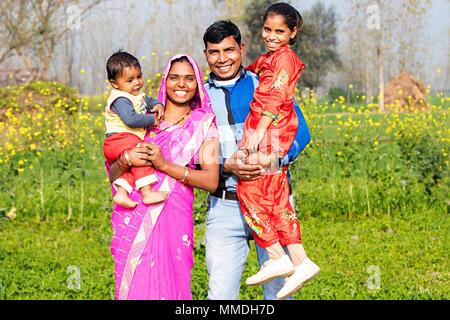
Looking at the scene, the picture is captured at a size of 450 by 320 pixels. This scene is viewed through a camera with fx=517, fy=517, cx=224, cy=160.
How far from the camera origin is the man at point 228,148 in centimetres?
269

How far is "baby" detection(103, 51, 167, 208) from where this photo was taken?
2412mm

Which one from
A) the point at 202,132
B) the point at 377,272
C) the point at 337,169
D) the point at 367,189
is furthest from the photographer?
the point at 337,169

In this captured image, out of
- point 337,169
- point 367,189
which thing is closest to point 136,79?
point 367,189

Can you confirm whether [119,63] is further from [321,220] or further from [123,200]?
[321,220]

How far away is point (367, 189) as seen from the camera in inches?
286

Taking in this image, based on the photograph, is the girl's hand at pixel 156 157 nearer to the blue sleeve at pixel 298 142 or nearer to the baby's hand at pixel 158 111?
the baby's hand at pixel 158 111

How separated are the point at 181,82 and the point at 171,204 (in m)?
0.61

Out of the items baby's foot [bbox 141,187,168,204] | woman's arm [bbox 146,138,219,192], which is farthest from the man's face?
baby's foot [bbox 141,187,168,204]

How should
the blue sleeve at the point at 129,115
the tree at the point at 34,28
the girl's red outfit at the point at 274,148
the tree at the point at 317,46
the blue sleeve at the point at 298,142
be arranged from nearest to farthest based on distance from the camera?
the blue sleeve at the point at 129,115
the girl's red outfit at the point at 274,148
the blue sleeve at the point at 298,142
the tree at the point at 34,28
the tree at the point at 317,46

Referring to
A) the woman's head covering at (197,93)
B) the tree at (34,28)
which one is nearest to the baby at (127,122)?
the woman's head covering at (197,93)

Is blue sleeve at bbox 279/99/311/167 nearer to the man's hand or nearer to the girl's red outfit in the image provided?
the girl's red outfit

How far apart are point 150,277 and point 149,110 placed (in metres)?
0.84

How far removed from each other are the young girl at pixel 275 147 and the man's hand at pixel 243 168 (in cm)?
3
